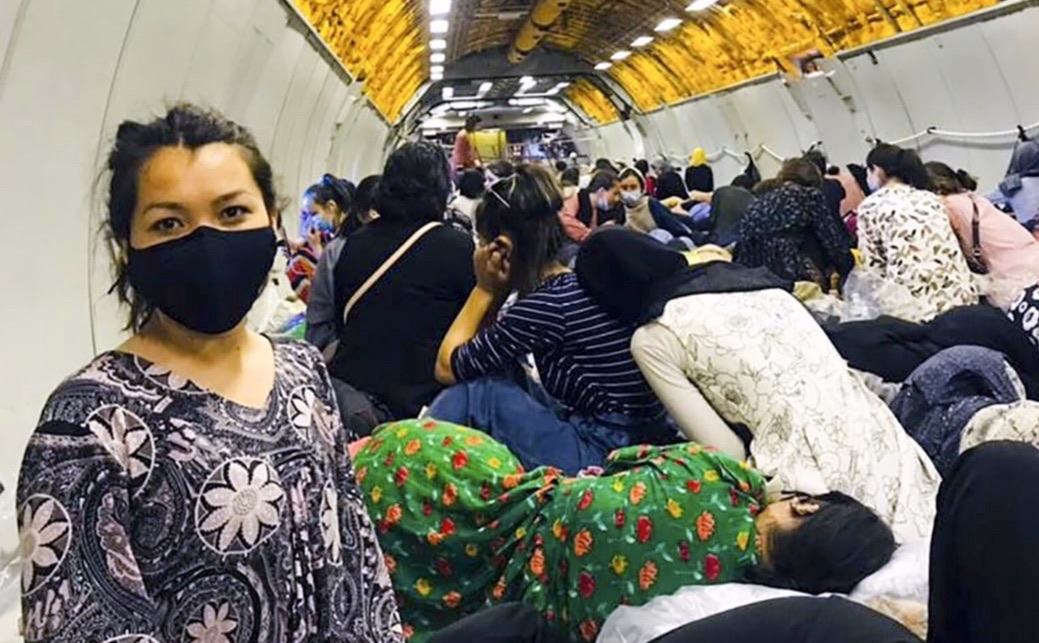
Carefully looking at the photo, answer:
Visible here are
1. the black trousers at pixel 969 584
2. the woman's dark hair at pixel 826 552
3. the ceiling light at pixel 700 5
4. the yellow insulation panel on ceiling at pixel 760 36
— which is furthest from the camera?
the ceiling light at pixel 700 5

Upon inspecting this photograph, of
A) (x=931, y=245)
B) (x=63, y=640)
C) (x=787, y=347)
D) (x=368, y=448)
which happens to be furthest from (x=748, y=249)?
(x=63, y=640)

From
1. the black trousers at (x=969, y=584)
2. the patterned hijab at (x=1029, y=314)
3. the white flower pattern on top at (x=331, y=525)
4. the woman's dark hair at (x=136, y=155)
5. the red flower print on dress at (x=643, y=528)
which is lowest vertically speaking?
the red flower print on dress at (x=643, y=528)

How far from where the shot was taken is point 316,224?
7.92 meters

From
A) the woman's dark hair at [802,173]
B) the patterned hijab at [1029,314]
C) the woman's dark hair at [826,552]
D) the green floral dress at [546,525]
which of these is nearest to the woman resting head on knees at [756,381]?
the green floral dress at [546,525]

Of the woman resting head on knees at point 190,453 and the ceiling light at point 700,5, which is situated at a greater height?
the ceiling light at point 700,5

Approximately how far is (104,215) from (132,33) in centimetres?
437

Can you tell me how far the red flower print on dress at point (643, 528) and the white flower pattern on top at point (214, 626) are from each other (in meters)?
1.68

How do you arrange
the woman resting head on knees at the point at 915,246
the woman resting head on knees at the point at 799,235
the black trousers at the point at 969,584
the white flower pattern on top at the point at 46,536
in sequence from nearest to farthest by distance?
the white flower pattern on top at the point at 46,536
the black trousers at the point at 969,584
the woman resting head on knees at the point at 915,246
the woman resting head on knees at the point at 799,235

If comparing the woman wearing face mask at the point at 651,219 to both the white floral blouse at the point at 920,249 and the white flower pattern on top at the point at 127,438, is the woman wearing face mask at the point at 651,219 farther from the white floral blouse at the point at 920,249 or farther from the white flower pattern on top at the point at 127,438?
the white flower pattern on top at the point at 127,438

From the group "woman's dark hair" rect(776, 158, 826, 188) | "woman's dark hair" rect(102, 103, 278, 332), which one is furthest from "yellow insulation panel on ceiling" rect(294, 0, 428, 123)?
"woman's dark hair" rect(102, 103, 278, 332)

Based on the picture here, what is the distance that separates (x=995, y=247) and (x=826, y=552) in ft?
13.4

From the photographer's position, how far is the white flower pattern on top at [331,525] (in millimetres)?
1973

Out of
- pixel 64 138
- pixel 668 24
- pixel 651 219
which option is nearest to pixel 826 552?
pixel 64 138

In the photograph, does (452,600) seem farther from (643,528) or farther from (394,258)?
(394,258)
